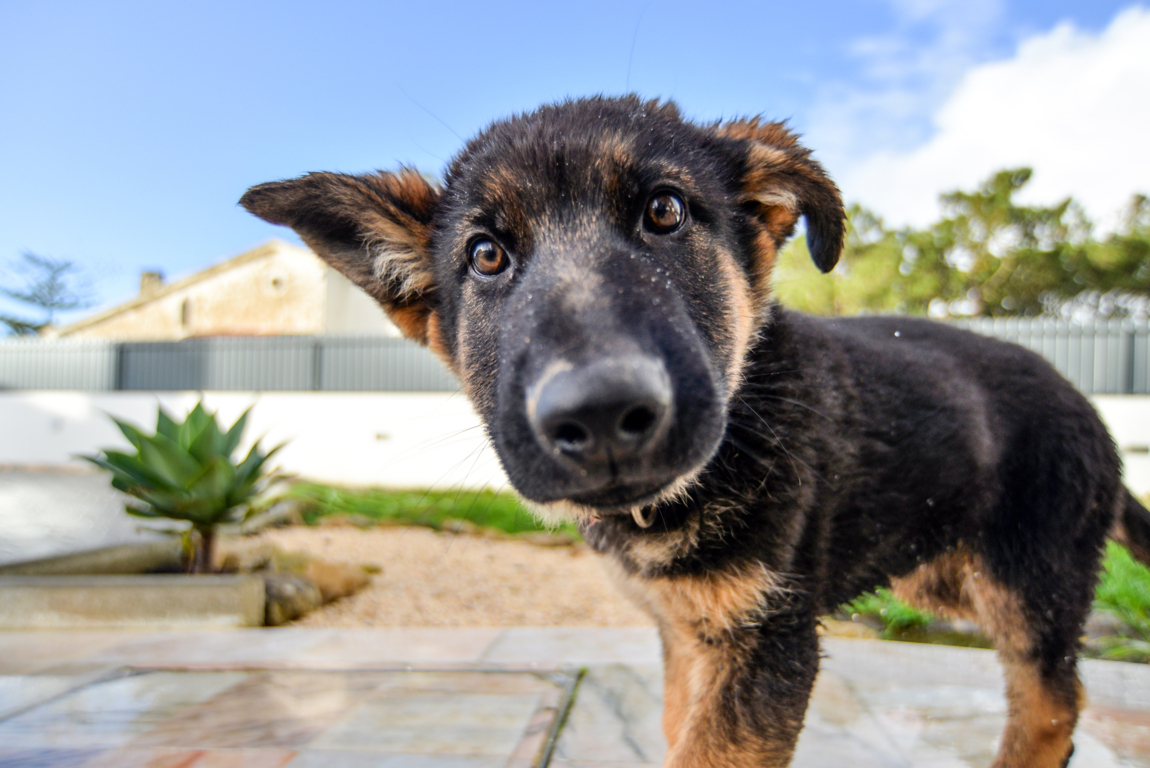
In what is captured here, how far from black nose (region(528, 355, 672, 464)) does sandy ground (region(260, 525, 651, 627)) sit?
10.0 feet

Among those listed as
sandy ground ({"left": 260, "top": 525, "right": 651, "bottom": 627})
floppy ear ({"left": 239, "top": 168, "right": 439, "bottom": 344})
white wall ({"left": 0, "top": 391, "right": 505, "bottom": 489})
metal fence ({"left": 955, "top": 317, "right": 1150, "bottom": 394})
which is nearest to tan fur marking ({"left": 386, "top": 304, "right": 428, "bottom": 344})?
floppy ear ({"left": 239, "top": 168, "right": 439, "bottom": 344})

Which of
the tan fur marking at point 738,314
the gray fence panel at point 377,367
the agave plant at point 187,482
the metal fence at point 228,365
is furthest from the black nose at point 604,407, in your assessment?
the gray fence panel at point 377,367

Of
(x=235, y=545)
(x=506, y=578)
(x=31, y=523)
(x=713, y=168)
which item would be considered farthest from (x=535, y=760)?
(x=31, y=523)

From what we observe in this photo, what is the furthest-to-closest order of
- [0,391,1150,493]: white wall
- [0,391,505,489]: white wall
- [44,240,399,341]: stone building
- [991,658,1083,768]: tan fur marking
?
[44,240,399,341]: stone building
[0,391,505,489]: white wall
[0,391,1150,493]: white wall
[991,658,1083,768]: tan fur marking

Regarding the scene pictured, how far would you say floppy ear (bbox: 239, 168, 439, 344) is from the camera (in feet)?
8.75

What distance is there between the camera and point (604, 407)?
1584 mm

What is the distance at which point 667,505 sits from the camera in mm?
2443

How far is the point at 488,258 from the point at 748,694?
1.64 metres

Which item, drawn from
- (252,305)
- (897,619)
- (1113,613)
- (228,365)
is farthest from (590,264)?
(252,305)

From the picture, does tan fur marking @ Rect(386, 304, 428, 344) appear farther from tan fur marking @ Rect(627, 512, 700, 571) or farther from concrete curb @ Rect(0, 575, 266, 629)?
concrete curb @ Rect(0, 575, 266, 629)

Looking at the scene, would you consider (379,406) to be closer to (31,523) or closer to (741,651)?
(31,523)

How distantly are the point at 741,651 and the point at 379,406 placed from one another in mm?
13353

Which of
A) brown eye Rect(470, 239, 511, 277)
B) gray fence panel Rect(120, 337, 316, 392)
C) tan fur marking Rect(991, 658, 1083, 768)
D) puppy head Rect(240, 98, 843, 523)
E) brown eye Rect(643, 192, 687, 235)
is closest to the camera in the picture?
puppy head Rect(240, 98, 843, 523)

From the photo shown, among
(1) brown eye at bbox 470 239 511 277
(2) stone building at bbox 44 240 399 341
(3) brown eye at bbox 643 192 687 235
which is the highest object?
(2) stone building at bbox 44 240 399 341
